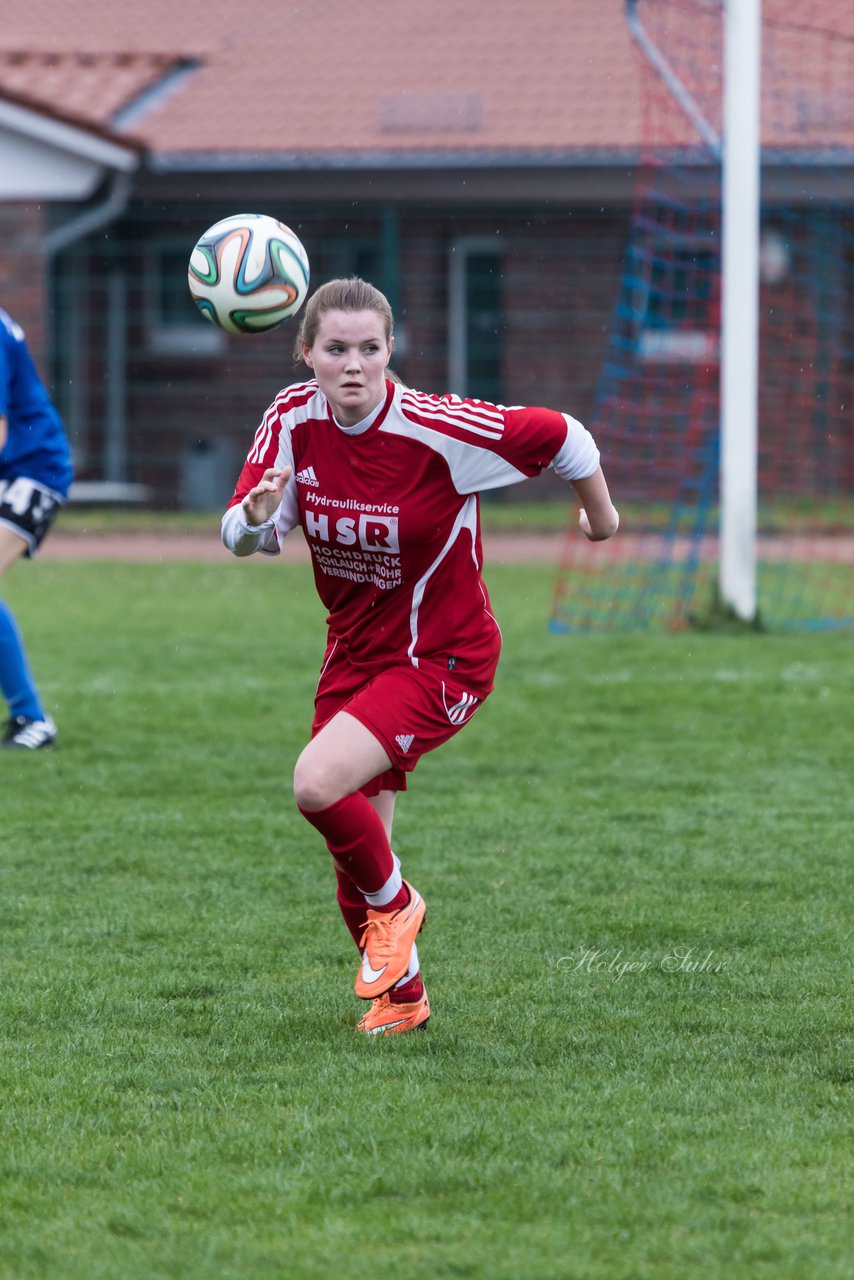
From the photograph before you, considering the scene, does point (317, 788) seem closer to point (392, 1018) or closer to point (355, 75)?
point (392, 1018)

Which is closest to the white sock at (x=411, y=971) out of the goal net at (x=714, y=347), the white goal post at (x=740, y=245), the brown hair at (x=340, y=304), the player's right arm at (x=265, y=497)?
the player's right arm at (x=265, y=497)

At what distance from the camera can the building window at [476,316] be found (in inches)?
780

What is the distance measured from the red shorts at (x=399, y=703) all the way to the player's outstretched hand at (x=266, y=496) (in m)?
0.48

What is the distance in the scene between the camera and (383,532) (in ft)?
13.8

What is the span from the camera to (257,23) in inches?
902

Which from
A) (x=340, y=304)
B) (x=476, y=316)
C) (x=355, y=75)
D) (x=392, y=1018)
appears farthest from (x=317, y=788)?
(x=355, y=75)

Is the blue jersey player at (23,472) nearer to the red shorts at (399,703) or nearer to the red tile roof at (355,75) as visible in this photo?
the red shorts at (399,703)

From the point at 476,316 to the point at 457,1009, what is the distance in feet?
52.8

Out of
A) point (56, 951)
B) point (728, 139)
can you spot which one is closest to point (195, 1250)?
point (56, 951)

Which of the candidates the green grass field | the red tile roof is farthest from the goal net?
the green grass field

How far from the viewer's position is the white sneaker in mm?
7664

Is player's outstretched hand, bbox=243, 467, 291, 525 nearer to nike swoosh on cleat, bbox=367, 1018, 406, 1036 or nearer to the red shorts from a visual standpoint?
the red shorts

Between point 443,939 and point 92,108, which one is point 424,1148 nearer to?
point 443,939

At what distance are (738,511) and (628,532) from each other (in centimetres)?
386
